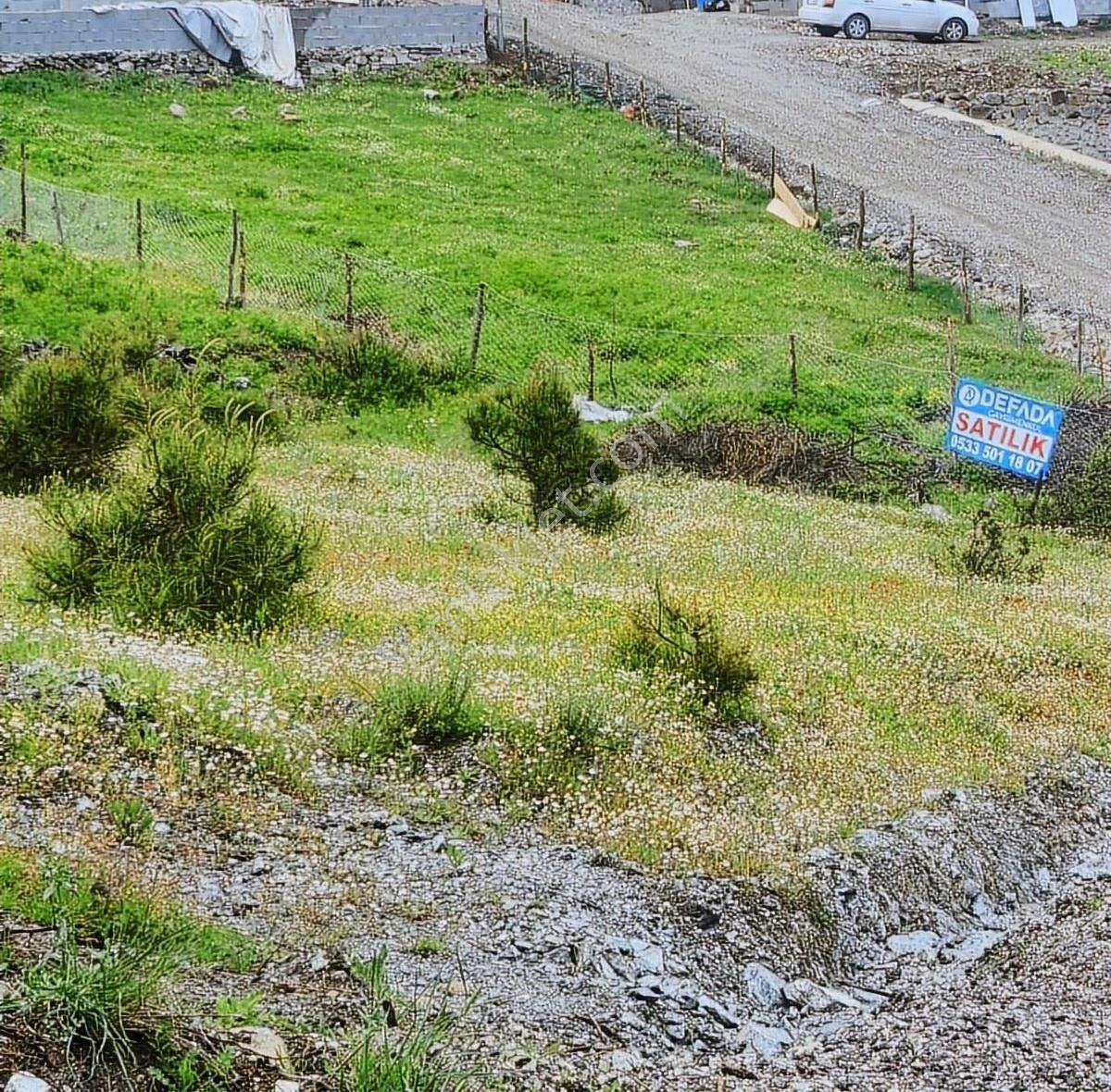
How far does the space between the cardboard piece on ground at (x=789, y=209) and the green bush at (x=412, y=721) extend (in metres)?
24.9

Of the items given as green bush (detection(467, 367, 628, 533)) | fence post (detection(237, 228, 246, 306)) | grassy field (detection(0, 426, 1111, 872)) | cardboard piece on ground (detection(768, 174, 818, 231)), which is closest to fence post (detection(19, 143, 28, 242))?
fence post (detection(237, 228, 246, 306))

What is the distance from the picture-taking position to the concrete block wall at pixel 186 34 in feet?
121

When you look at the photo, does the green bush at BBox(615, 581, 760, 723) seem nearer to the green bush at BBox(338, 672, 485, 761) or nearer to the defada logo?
the green bush at BBox(338, 672, 485, 761)

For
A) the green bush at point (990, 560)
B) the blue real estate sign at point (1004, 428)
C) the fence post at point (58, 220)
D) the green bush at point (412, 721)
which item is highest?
the fence post at point (58, 220)

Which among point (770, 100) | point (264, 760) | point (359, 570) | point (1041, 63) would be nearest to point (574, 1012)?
point (264, 760)

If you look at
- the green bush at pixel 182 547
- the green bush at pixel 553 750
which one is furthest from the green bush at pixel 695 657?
the green bush at pixel 182 547

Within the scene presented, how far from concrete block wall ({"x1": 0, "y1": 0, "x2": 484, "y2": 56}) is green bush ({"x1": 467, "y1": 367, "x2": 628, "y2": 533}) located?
26.0m

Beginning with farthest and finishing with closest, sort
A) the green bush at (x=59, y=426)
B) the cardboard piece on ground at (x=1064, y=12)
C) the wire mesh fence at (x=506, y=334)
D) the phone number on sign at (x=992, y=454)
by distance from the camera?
the cardboard piece on ground at (x=1064, y=12), the wire mesh fence at (x=506, y=334), the phone number on sign at (x=992, y=454), the green bush at (x=59, y=426)

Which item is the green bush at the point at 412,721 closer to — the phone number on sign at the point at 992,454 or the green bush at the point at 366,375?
the phone number on sign at the point at 992,454

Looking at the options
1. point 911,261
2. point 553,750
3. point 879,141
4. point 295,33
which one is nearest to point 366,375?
point 911,261

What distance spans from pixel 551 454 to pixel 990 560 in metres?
4.95

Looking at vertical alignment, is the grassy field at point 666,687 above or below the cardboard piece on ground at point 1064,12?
below

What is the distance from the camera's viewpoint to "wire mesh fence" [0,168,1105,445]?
75.8 ft

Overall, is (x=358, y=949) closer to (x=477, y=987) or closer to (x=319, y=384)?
(x=477, y=987)
